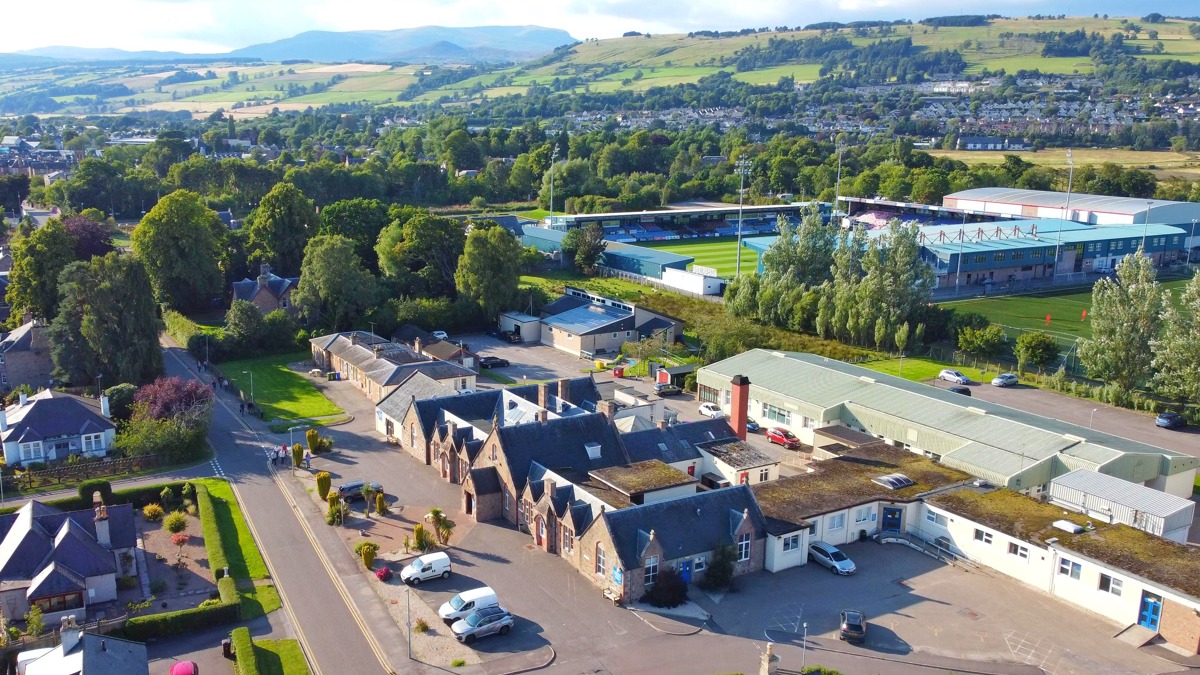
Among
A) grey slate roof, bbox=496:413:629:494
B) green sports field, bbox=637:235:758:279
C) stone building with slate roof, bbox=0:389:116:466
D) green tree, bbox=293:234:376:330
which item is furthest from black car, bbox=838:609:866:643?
green sports field, bbox=637:235:758:279

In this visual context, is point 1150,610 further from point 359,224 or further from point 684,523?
point 359,224

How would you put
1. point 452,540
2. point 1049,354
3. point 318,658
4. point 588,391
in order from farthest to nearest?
point 1049,354 < point 588,391 < point 452,540 < point 318,658

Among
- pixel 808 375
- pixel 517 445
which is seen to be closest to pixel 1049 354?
Answer: pixel 808 375

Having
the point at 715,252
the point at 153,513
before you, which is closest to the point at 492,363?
the point at 153,513

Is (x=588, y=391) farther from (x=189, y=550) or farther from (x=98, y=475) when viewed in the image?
(x=98, y=475)

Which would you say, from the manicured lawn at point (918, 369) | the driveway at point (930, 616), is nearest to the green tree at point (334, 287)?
the manicured lawn at point (918, 369)
